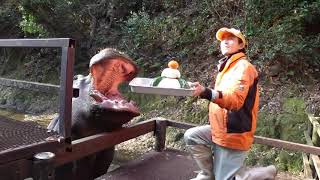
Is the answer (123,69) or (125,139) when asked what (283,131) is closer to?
(125,139)

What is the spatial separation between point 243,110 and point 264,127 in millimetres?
3929

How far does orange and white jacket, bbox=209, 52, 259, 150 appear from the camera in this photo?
8.13ft

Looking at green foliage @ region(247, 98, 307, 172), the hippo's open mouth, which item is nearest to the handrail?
the hippo's open mouth

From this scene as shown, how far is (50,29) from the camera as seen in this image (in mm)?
10398

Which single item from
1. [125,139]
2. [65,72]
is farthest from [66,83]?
[125,139]

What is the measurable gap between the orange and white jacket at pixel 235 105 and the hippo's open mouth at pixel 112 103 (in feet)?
2.01

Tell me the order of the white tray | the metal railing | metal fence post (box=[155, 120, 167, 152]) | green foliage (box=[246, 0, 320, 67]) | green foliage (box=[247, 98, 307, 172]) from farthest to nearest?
green foliage (box=[246, 0, 320, 67]) → green foliage (box=[247, 98, 307, 172]) → metal fence post (box=[155, 120, 167, 152]) → the white tray → the metal railing

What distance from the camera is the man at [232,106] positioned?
2477 mm

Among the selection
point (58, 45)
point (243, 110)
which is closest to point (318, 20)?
point (243, 110)

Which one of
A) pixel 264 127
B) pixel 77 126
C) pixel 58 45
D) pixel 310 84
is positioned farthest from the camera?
pixel 310 84

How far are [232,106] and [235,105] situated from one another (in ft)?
0.06

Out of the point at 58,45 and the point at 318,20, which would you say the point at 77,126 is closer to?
the point at 58,45

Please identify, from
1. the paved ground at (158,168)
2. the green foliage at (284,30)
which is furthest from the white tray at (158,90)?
the green foliage at (284,30)

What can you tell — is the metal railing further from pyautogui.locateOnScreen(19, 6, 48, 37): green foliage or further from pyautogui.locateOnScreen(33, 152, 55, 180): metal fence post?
pyautogui.locateOnScreen(19, 6, 48, 37): green foliage
